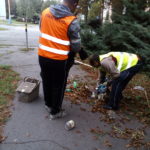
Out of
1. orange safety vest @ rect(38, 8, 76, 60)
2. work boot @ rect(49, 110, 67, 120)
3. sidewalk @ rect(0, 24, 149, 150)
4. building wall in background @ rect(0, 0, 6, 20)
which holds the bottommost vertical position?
sidewalk @ rect(0, 24, 149, 150)

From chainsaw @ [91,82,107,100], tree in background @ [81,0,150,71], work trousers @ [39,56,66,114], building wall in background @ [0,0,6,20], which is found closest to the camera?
work trousers @ [39,56,66,114]

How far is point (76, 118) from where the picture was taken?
138 inches

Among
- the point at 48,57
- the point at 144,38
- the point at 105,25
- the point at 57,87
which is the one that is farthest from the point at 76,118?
the point at 105,25

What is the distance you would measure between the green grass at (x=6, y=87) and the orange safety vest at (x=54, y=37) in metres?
1.45

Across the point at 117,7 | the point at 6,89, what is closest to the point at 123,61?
the point at 6,89

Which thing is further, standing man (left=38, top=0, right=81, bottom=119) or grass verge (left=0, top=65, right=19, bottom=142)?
grass verge (left=0, top=65, right=19, bottom=142)

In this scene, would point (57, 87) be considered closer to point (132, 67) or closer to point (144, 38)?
point (132, 67)

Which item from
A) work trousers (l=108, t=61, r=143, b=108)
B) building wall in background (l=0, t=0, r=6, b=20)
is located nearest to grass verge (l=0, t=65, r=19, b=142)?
work trousers (l=108, t=61, r=143, b=108)

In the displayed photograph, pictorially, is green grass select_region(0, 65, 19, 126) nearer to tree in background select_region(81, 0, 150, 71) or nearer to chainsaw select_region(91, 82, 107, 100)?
chainsaw select_region(91, 82, 107, 100)

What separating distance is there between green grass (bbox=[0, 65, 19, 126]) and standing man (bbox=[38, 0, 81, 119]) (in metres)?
1.11

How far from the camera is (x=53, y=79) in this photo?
306cm

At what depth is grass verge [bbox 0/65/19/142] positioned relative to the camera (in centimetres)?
337

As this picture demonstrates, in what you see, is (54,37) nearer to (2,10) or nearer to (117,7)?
(117,7)

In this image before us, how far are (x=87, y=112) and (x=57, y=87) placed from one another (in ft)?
3.42
